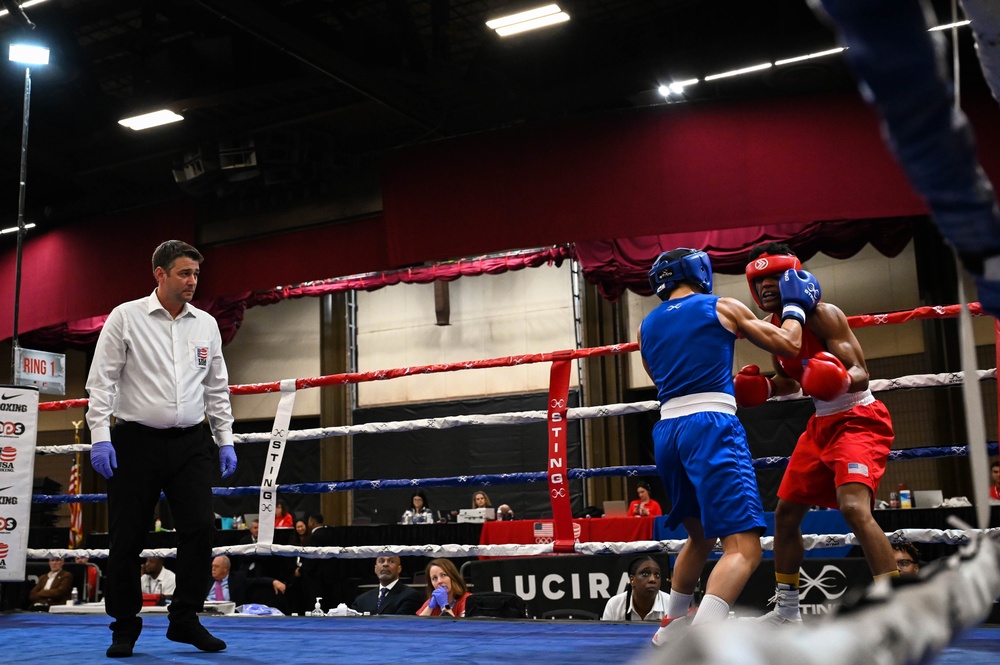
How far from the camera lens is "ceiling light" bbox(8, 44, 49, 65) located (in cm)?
492

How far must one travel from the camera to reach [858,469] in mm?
2467

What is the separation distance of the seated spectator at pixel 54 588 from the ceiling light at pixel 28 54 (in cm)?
389

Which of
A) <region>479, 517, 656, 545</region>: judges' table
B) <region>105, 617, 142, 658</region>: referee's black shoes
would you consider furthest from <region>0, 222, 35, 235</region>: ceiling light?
<region>105, 617, 142, 658</region>: referee's black shoes

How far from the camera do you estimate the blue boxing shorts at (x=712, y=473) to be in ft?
7.39

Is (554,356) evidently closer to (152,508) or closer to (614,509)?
(152,508)

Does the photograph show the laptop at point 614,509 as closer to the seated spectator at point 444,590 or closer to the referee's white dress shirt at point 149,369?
the seated spectator at point 444,590

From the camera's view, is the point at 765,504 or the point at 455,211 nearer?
the point at 455,211

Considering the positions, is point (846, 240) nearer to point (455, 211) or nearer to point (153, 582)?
point (455, 211)

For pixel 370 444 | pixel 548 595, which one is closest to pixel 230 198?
pixel 370 444

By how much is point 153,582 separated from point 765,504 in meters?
6.21

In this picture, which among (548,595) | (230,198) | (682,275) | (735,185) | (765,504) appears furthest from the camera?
(765,504)

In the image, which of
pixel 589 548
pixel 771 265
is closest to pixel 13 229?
pixel 589 548

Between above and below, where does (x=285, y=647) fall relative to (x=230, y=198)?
below

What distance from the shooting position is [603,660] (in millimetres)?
2184
